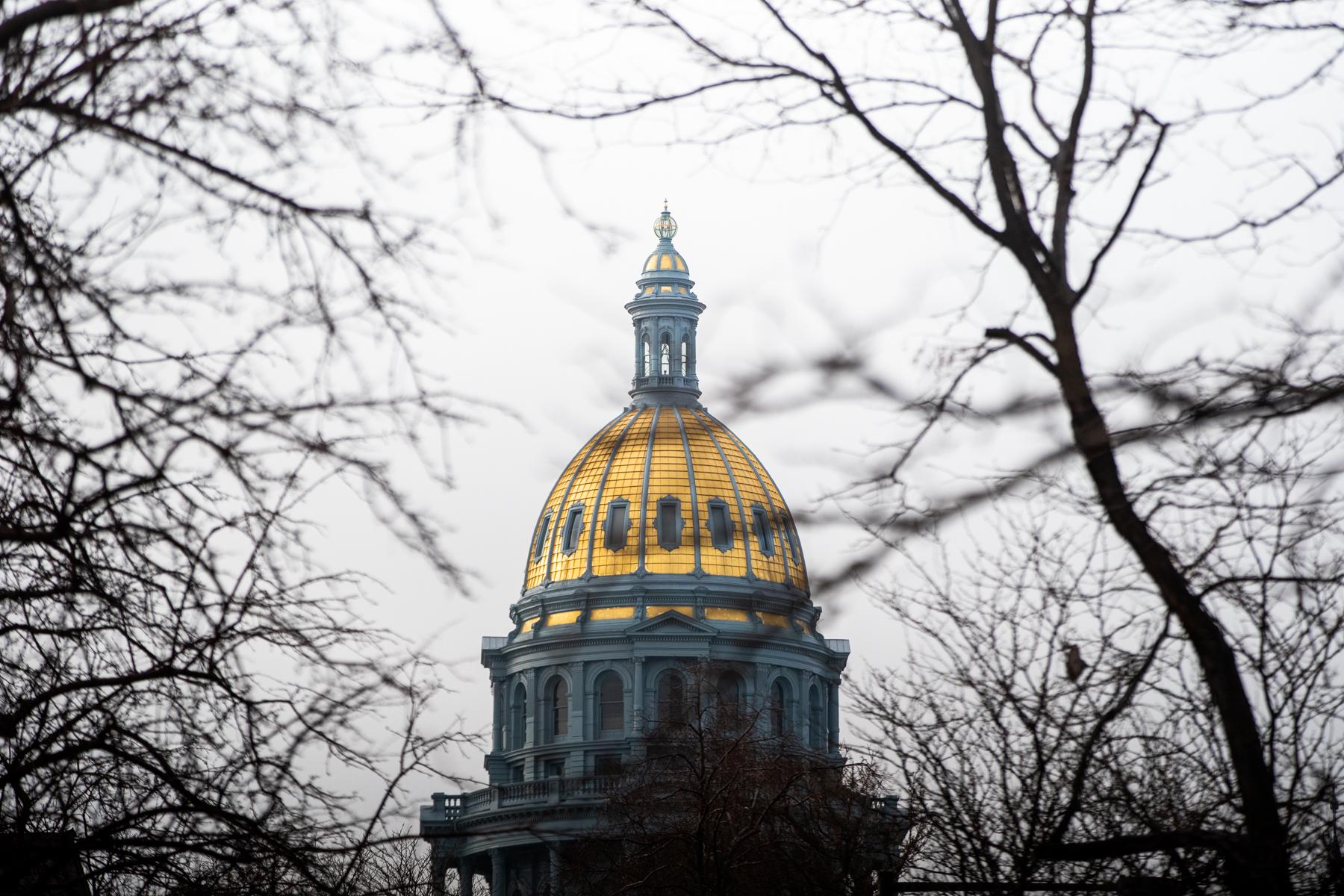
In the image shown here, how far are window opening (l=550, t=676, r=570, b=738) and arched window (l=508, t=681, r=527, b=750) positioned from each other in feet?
4.77

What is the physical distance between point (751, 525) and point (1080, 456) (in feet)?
3.39

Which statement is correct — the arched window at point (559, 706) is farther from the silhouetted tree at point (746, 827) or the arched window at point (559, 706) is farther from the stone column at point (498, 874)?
the silhouetted tree at point (746, 827)

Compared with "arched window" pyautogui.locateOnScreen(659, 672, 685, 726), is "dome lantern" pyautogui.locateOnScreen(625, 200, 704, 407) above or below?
above

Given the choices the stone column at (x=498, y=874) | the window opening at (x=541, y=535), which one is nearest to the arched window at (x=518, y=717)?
the window opening at (x=541, y=535)

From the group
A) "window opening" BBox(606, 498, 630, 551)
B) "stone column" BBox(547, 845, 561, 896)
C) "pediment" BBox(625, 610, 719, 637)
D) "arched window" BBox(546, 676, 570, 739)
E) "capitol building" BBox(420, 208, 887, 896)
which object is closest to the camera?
"stone column" BBox(547, 845, 561, 896)

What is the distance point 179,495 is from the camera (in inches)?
324

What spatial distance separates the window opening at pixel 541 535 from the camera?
10169 cm

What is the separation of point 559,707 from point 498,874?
12.4 metres

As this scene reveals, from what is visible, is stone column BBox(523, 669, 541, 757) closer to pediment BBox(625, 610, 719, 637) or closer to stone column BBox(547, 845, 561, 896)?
pediment BBox(625, 610, 719, 637)

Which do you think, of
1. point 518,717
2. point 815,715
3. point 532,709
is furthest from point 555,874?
point 518,717

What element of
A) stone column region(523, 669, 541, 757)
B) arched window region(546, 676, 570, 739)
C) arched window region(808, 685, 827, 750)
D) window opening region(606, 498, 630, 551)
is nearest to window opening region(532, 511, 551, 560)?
window opening region(606, 498, 630, 551)

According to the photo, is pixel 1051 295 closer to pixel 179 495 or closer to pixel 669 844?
pixel 179 495

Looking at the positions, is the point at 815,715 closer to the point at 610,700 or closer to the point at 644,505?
the point at 610,700

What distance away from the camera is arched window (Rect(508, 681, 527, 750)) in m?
98.4
